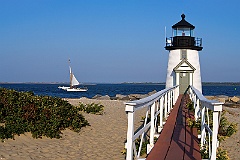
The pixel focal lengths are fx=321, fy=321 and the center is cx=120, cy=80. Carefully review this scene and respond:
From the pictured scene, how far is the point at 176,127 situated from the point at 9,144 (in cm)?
435

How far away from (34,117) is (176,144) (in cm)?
547

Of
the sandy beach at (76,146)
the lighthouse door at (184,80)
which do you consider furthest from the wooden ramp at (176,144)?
the lighthouse door at (184,80)

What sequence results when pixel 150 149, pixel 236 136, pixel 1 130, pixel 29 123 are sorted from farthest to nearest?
1. pixel 236 136
2. pixel 29 123
3. pixel 1 130
4. pixel 150 149

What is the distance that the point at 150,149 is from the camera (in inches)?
240

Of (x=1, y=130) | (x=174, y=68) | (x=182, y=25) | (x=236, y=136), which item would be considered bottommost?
(x=236, y=136)

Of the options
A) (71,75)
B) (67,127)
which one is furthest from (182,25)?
(71,75)

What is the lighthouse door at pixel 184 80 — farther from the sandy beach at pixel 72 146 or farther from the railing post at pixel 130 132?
the railing post at pixel 130 132

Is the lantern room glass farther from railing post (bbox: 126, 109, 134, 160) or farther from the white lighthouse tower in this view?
railing post (bbox: 126, 109, 134, 160)

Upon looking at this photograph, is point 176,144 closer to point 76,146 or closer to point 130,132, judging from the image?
point 130,132

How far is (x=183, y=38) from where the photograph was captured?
70.6 ft

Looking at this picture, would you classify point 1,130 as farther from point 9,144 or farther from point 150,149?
point 150,149

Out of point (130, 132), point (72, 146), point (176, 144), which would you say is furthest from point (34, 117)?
point (130, 132)

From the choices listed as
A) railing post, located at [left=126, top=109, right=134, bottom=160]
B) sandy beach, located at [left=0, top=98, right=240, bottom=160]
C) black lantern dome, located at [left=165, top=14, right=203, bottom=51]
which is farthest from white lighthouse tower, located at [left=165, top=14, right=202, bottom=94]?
railing post, located at [left=126, top=109, right=134, bottom=160]

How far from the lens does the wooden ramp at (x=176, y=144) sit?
17.5 ft
